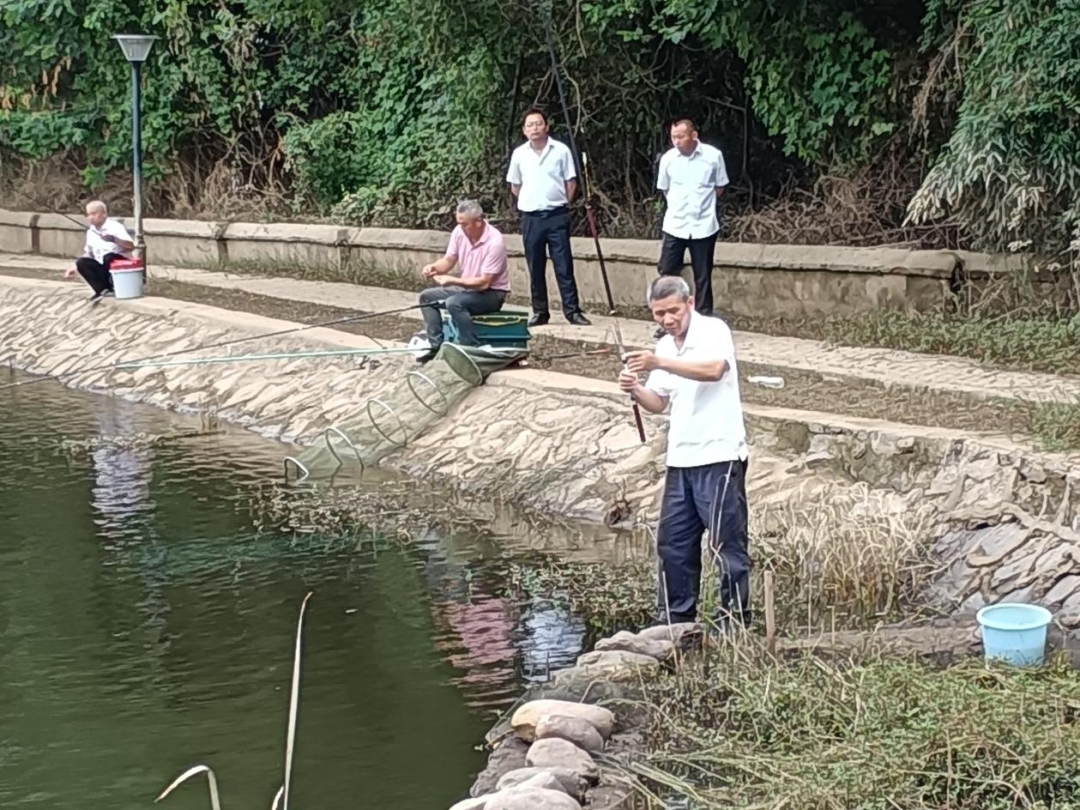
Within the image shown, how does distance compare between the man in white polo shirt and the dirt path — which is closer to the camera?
the man in white polo shirt

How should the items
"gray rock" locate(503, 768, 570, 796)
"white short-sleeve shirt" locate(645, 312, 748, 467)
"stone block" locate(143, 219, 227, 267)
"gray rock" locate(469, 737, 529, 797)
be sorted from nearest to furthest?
"gray rock" locate(503, 768, 570, 796)
"gray rock" locate(469, 737, 529, 797)
"white short-sleeve shirt" locate(645, 312, 748, 467)
"stone block" locate(143, 219, 227, 267)

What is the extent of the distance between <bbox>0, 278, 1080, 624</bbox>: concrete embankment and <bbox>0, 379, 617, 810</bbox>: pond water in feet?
3.72

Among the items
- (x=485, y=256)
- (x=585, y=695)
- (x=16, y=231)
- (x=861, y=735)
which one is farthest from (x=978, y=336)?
(x=16, y=231)

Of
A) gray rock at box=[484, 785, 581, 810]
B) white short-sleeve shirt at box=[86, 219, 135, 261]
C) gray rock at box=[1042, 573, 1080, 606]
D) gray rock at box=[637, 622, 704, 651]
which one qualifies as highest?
white short-sleeve shirt at box=[86, 219, 135, 261]

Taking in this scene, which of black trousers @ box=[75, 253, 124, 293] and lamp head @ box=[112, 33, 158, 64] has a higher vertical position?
lamp head @ box=[112, 33, 158, 64]

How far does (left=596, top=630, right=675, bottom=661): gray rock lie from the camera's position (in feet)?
22.6

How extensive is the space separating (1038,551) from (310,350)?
23.9 ft

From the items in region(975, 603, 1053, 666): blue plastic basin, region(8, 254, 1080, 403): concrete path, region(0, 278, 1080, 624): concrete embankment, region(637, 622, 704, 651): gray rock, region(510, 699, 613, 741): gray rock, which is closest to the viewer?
region(510, 699, 613, 741): gray rock

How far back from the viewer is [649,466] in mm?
10062

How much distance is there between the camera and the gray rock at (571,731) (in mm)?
6137

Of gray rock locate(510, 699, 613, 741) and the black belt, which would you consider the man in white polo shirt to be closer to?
gray rock locate(510, 699, 613, 741)

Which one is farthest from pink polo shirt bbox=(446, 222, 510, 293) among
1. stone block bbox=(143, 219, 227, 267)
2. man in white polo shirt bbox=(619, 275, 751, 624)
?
stone block bbox=(143, 219, 227, 267)

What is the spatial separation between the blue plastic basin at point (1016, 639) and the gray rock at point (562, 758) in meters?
1.64

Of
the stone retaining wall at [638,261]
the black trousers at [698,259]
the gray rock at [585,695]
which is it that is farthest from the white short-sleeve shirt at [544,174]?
the gray rock at [585,695]
